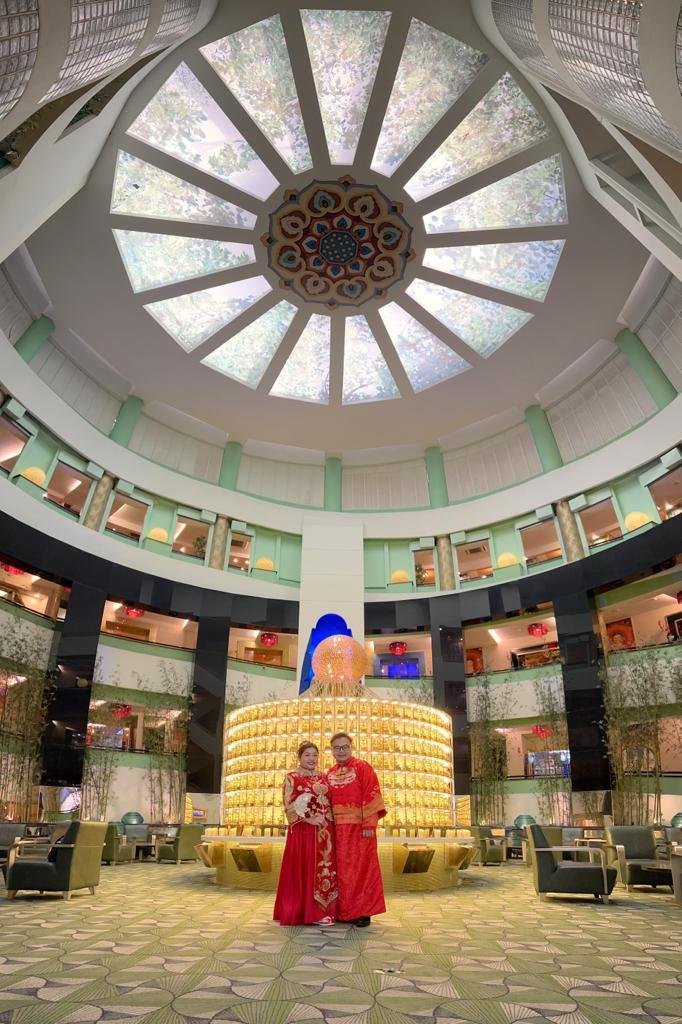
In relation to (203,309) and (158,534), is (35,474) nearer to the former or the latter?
(158,534)

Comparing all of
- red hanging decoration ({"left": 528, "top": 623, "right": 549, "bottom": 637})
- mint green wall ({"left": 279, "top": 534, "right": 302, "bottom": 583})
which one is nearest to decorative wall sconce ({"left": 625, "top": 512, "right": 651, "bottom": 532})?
red hanging decoration ({"left": 528, "top": 623, "right": 549, "bottom": 637})

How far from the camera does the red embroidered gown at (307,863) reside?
15.8ft

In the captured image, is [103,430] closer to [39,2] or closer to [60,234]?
[60,234]

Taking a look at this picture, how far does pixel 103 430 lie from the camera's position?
16.9m

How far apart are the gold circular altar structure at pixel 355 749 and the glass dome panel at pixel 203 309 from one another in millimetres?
10555

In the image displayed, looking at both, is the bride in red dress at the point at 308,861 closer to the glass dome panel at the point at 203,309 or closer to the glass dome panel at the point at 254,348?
the glass dome panel at the point at 203,309

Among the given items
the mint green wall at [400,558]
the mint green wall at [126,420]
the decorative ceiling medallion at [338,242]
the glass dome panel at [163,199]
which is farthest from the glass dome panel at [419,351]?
the mint green wall at [126,420]

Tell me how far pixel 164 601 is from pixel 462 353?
32.2 ft

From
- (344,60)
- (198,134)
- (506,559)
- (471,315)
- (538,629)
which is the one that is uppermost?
(344,60)

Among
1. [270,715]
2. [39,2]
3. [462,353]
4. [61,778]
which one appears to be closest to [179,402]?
[462,353]

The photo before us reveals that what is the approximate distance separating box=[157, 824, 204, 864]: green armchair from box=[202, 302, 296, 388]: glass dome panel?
424 inches

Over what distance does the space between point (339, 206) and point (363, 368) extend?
4.37 meters

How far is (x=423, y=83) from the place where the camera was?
38.1 ft

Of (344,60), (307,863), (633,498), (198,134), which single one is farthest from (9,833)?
(633,498)
